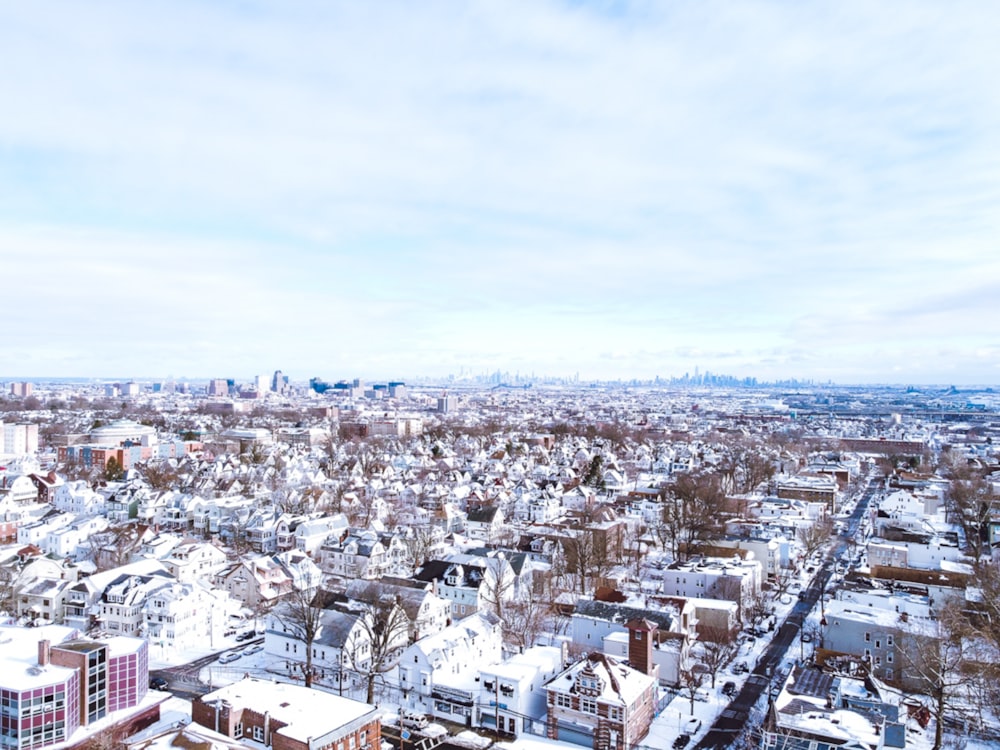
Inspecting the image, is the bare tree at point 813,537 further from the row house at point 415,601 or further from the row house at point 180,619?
the row house at point 180,619

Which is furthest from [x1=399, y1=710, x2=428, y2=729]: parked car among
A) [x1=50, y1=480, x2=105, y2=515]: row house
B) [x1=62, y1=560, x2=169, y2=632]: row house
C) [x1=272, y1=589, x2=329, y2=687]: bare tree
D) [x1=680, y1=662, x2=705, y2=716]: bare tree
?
[x1=50, y1=480, x2=105, y2=515]: row house

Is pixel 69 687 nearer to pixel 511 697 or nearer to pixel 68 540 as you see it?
pixel 511 697

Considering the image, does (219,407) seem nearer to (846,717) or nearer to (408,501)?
(408,501)

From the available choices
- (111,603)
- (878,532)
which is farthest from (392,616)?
(878,532)

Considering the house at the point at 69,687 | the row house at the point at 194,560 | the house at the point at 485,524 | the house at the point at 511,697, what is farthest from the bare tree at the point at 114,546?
the house at the point at 511,697

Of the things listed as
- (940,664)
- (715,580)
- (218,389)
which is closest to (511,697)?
(940,664)
